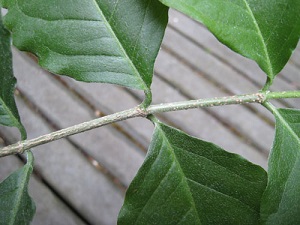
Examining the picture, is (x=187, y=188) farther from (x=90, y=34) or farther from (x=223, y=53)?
(x=223, y=53)

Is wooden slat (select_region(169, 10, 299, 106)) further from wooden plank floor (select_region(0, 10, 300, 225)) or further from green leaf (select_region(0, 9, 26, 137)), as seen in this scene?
green leaf (select_region(0, 9, 26, 137))

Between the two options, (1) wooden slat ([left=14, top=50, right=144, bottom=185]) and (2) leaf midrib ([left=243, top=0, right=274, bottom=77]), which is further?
(1) wooden slat ([left=14, top=50, right=144, bottom=185])

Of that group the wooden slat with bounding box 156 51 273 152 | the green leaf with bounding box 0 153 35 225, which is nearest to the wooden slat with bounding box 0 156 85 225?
the wooden slat with bounding box 156 51 273 152

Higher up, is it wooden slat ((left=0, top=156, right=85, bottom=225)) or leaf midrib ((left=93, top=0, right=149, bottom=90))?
leaf midrib ((left=93, top=0, right=149, bottom=90))

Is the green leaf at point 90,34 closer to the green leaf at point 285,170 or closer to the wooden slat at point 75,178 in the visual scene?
the green leaf at point 285,170

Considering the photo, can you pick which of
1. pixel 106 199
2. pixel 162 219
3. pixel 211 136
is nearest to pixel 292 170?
pixel 162 219

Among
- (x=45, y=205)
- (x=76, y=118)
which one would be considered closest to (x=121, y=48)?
(x=45, y=205)

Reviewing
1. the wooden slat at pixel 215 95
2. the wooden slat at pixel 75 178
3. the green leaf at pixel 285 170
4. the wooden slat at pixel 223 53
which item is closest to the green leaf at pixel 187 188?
the green leaf at pixel 285 170

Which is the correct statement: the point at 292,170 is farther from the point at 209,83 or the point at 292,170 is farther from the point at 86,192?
the point at 209,83
